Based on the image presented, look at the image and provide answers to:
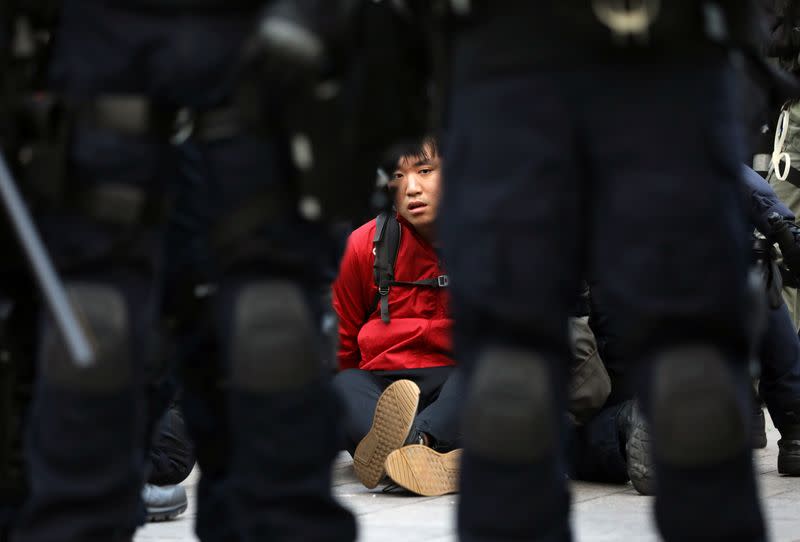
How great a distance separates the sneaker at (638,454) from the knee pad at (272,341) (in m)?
2.36

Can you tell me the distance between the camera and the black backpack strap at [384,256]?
5387 mm

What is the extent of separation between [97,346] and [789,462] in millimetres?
3203

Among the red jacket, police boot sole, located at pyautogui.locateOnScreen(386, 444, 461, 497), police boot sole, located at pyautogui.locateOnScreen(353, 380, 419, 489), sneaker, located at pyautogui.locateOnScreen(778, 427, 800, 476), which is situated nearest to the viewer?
police boot sole, located at pyautogui.locateOnScreen(386, 444, 461, 497)

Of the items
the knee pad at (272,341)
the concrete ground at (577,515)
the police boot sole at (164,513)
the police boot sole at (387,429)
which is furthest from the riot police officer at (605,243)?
the police boot sole at (387,429)

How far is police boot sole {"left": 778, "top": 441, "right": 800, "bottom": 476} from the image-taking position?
16.4ft

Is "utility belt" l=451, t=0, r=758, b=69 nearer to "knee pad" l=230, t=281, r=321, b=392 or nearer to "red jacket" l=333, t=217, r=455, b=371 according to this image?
"knee pad" l=230, t=281, r=321, b=392

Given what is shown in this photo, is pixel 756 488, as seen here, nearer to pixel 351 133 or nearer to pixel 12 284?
pixel 351 133

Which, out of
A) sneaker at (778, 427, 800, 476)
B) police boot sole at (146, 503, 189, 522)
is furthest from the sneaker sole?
police boot sole at (146, 503, 189, 522)

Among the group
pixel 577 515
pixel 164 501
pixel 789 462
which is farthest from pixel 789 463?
pixel 164 501

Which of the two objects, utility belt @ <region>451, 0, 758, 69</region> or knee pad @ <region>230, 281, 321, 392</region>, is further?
knee pad @ <region>230, 281, 321, 392</region>

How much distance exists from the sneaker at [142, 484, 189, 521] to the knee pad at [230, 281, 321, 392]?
1.90m

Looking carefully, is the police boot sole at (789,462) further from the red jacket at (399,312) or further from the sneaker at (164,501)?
the sneaker at (164,501)

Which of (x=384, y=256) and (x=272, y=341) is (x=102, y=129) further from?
(x=384, y=256)

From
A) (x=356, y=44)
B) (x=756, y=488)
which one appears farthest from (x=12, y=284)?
(x=756, y=488)
